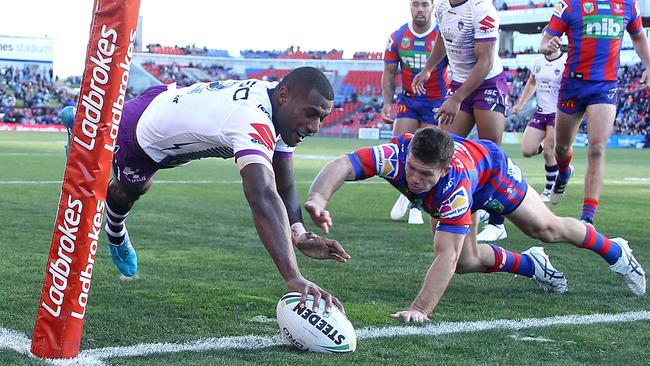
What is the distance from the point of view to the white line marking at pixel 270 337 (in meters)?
3.88

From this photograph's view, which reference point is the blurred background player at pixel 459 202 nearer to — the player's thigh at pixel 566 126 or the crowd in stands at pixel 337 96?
the player's thigh at pixel 566 126

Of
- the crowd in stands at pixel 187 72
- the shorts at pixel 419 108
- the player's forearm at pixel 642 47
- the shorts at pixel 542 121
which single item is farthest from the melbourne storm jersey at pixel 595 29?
the crowd in stands at pixel 187 72

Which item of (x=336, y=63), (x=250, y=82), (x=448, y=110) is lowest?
(x=336, y=63)

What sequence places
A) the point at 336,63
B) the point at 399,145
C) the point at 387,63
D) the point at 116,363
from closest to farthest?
the point at 116,363 → the point at 399,145 → the point at 387,63 → the point at 336,63

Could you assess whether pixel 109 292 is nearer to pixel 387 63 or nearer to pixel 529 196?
pixel 529 196

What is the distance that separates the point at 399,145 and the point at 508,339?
4.07ft

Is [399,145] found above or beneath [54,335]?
above

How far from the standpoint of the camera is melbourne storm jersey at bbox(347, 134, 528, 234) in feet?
16.1

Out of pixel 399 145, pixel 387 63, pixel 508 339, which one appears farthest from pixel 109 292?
pixel 387 63

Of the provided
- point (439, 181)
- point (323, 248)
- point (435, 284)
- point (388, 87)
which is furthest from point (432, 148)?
point (388, 87)

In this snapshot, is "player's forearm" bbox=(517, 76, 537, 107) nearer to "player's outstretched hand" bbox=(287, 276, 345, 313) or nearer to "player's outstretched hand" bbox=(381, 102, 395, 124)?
"player's outstretched hand" bbox=(381, 102, 395, 124)

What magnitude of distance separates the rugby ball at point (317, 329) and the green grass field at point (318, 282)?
70 mm

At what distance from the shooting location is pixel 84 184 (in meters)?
3.73

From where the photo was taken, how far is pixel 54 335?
373 cm
